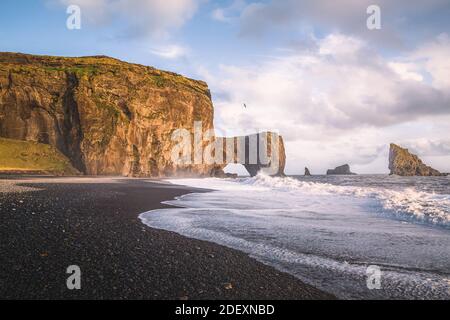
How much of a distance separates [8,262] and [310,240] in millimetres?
6403

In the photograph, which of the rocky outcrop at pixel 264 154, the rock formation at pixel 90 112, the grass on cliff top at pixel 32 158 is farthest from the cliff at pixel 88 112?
the rocky outcrop at pixel 264 154

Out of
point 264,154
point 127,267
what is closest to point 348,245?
point 127,267

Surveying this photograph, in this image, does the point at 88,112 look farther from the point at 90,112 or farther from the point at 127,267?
the point at 127,267

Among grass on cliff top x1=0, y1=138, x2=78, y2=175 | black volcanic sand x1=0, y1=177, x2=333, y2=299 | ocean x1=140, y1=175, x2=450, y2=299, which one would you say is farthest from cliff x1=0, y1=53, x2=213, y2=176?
black volcanic sand x1=0, y1=177, x2=333, y2=299

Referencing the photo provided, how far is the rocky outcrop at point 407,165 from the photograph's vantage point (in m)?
149

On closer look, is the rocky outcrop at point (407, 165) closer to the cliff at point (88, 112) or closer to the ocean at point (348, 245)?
the cliff at point (88, 112)

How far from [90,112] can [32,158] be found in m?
14.9

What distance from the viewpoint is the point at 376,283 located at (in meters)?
4.66

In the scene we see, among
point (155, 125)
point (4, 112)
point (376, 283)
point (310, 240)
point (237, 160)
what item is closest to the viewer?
point (376, 283)

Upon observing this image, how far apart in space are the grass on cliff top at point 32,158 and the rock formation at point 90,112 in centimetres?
208

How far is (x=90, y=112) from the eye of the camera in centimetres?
6506

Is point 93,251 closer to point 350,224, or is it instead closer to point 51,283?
point 51,283
